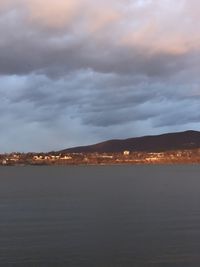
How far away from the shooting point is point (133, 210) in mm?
88938

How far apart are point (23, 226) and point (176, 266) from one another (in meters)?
29.8

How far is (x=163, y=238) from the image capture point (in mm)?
58656

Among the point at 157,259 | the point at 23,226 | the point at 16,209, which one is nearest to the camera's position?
the point at 157,259

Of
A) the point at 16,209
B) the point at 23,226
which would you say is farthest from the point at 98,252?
the point at 16,209

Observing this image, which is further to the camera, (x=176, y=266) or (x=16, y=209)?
(x=16, y=209)

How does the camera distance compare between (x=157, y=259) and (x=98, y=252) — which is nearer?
(x=157, y=259)

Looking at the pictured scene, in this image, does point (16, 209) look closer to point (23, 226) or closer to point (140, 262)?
point (23, 226)

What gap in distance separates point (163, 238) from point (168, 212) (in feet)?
92.4

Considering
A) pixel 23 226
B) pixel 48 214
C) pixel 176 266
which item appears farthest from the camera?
pixel 48 214

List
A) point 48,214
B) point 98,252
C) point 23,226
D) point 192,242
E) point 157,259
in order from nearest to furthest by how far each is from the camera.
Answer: point 157,259, point 98,252, point 192,242, point 23,226, point 48,214

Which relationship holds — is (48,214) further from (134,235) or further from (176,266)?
(176,266)

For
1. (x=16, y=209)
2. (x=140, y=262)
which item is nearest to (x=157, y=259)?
(x=140, y=262)

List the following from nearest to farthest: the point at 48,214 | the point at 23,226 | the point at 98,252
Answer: the point at 98,252 < the point at 23,226 < the point at 48,214

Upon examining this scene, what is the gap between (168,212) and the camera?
86.5 m
